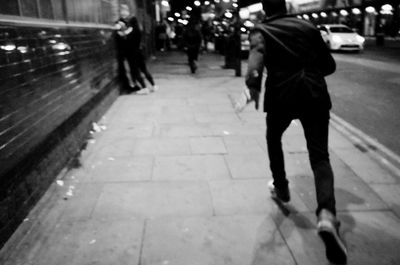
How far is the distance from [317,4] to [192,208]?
4204 centimetres

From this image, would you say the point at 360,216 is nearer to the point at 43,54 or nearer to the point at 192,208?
the point at 192,208

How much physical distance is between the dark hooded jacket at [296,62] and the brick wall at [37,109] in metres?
2.23

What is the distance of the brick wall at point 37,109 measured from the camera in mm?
3361

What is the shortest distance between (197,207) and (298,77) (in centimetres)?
158

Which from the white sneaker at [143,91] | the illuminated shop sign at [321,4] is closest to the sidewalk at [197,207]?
the white sneaker at [143,91]

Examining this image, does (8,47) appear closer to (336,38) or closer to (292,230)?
(292,230)

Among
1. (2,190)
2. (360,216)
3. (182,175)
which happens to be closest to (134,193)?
(182,175)

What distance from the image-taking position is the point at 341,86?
11250 millimetres

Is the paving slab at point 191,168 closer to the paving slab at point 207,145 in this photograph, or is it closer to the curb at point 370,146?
the paving slab at point 207,145

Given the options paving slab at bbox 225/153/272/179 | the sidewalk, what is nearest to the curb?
the sidewalk

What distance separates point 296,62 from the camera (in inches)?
122

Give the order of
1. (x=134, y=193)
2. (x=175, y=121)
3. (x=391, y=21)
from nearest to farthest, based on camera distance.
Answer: (x=134, y=193), (x=175, y=121), (x=391, y=21)

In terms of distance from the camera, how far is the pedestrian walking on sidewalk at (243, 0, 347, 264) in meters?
3.07

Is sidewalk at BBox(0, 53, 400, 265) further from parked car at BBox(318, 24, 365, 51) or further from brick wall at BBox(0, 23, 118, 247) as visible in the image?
parked car at BBox(318, 24, 365, 51)
